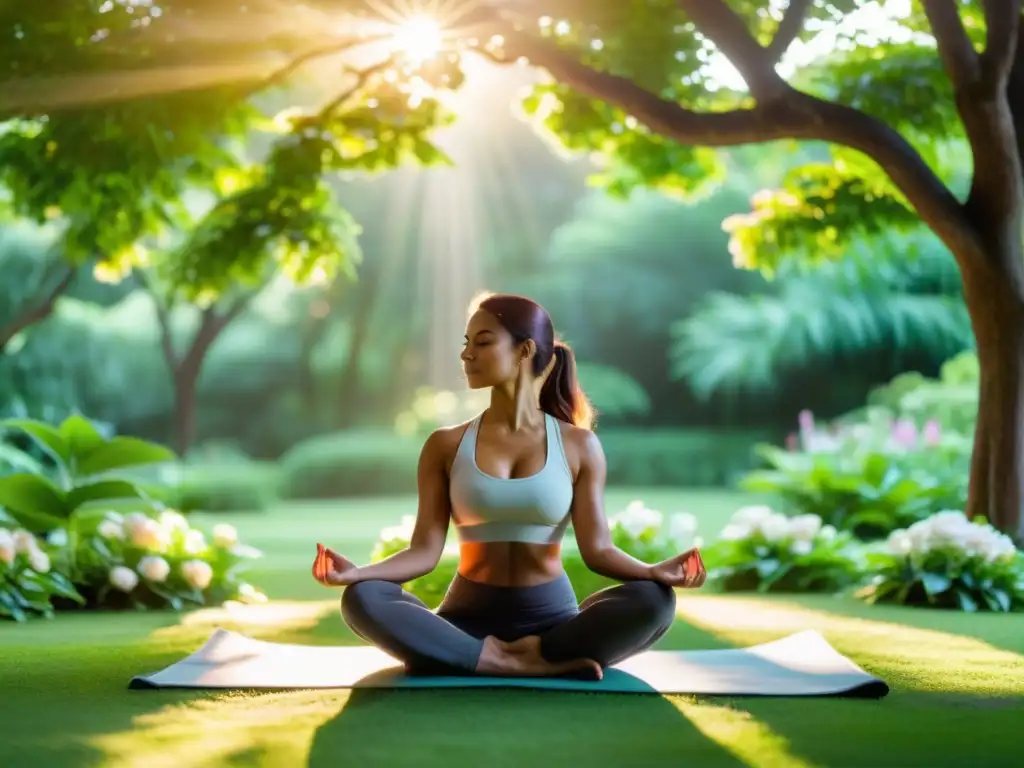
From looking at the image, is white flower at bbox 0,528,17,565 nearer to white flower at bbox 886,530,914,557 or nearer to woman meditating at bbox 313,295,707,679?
woman meditating at bbox 313,295,707,679

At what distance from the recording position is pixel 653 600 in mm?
3750

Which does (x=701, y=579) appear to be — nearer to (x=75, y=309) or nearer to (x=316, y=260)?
(x=316, y=260)

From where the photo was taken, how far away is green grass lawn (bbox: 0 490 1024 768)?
9.46 ft

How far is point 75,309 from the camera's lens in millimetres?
20891

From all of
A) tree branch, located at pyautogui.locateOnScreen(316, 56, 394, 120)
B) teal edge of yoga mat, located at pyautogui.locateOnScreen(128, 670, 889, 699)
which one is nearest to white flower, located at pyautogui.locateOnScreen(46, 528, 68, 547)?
teal edge of yoga mat, located at pyautogui.locateOnScreen(128, 670, 889, 699)

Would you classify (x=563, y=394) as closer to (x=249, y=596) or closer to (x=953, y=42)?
(x=249, y=596)

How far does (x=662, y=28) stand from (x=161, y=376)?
16549 mm

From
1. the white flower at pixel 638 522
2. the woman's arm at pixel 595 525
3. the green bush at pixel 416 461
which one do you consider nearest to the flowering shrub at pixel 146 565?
the white flower at pixel 638 522

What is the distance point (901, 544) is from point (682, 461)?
13659 mm

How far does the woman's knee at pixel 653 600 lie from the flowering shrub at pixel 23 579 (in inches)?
122

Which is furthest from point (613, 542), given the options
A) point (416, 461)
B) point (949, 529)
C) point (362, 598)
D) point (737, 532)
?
point (416, 461)

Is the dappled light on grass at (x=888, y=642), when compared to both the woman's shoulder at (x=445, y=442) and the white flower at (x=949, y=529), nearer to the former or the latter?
the white flower at (x=949, y=529)

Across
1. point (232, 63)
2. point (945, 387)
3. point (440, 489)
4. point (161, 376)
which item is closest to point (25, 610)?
point (440, 489)

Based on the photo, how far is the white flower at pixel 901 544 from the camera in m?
6.46
